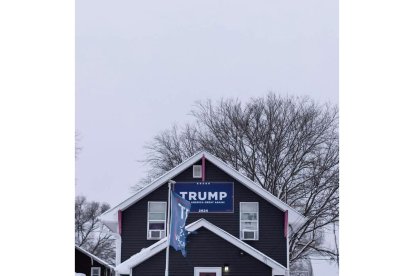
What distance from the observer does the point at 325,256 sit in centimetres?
2911

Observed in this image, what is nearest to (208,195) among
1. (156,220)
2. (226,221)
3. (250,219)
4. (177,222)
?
(226,221)

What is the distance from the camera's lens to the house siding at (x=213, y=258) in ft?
59.5

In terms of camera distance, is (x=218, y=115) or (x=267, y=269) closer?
(x=267, y=269)

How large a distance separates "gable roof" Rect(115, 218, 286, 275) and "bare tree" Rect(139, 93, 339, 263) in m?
10.4

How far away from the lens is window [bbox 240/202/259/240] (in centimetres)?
1995

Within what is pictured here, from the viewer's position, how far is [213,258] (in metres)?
18.3

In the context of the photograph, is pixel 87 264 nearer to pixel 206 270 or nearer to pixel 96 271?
pixel 96 271

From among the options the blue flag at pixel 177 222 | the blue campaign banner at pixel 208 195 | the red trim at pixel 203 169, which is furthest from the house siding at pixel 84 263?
the blue flag at pixel 177 222

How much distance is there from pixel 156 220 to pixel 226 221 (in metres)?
1.87

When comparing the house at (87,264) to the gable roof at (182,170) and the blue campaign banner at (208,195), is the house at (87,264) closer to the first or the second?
the gable roof at (182,170)

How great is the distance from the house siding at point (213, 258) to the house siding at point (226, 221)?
5.26 feet
